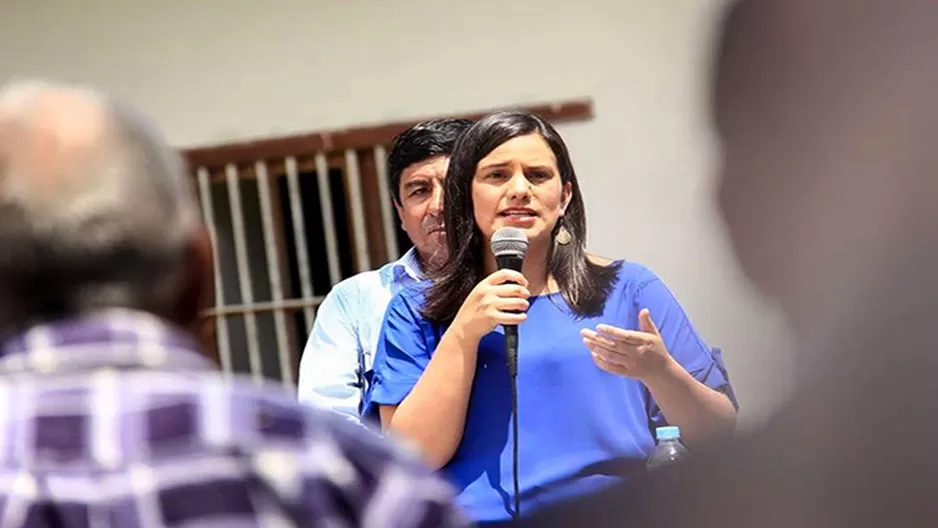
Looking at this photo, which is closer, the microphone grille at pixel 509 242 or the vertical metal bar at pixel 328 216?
the microphone grille at pixel 509 242

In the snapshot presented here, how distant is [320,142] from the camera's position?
11.0 ft

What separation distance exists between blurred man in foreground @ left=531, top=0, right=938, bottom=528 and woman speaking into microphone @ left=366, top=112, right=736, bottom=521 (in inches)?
27.1

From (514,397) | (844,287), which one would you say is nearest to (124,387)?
(844,287)

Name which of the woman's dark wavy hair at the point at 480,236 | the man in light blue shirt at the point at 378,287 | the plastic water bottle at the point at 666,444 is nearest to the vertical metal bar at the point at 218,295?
the man in light blue shirt at the point at 378,287

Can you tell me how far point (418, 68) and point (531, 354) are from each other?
6.25 ft

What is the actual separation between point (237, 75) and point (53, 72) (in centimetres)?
51

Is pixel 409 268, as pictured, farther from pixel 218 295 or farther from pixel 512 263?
pixel 218 295

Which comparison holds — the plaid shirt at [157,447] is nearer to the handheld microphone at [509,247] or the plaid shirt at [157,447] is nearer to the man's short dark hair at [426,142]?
the handheld microphone at [509,247]

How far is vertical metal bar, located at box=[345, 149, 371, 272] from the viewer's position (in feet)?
11.0

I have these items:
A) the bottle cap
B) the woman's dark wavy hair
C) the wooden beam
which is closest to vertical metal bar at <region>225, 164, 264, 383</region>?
the wooden beam

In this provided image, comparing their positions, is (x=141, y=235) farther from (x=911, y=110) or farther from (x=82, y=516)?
(x=911, y=110)

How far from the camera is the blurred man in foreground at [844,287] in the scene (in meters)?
0.70

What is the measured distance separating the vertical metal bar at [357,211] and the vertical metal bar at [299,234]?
→ 142 millimetres

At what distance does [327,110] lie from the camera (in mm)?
3348
